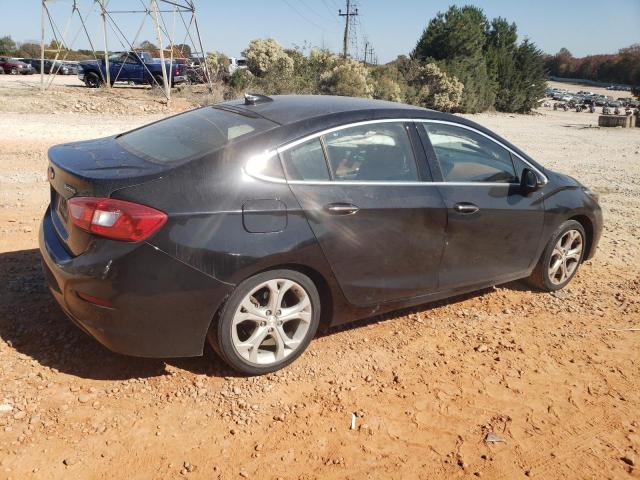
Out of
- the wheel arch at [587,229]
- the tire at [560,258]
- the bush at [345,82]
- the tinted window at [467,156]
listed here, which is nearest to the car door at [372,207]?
the tinted window at [467,156]

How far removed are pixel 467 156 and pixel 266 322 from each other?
205cm

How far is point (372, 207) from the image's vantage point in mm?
3305

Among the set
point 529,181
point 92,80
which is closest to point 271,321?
point 529,181

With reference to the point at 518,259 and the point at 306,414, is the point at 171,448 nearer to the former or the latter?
the point at 306,414

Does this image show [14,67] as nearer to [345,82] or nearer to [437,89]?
[345,82]

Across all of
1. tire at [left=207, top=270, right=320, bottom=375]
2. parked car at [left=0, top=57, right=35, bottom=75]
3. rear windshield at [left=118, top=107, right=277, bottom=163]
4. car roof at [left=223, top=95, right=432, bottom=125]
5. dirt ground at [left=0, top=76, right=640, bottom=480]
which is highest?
parked car at [left=0, top=57, right=35, bottom=75]

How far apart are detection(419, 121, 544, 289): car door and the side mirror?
4cm

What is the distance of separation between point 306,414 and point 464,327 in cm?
166

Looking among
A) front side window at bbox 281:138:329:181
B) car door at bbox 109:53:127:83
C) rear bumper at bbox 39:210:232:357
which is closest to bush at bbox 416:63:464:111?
car door at bbox 109:53:127:83

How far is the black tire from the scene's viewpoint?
2502 cm

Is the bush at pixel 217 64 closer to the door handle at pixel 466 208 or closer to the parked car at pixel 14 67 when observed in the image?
the parked car at pixel 14 67

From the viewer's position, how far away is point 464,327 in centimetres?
402

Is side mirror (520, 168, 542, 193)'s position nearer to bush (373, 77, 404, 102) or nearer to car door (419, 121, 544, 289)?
car door (419, 121, 544, 289)

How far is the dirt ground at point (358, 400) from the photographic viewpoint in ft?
8.38
